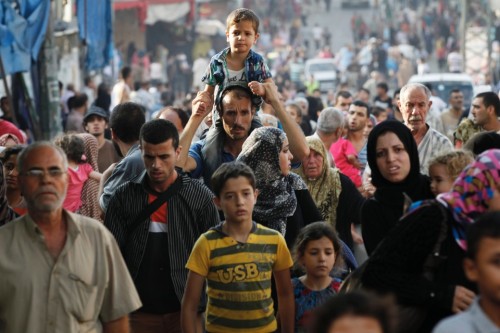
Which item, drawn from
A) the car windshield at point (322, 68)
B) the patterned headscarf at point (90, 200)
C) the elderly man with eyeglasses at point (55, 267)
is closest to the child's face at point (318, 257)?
the elderly man with eyeglasses at point (55, 267)

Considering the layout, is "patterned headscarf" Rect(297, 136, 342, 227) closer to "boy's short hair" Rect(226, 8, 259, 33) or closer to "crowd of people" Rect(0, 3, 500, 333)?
"crowd of people" Rect(0, 3, 500, 333)

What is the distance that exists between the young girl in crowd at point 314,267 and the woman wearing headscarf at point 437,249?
1985mm

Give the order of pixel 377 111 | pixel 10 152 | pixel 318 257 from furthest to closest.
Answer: pixel 377 111, pixel 10 152, pixel 318 257

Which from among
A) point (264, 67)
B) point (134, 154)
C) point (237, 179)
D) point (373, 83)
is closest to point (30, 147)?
point (237, 179)

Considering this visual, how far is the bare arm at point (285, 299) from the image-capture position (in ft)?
22.3

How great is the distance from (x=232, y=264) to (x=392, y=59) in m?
43.0

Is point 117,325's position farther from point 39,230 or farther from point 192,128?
point 192,128

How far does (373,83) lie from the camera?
33.7m

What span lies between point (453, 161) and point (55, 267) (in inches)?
84.8

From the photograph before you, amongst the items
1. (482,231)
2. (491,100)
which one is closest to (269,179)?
(482,231)

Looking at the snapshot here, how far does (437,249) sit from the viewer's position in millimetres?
5230

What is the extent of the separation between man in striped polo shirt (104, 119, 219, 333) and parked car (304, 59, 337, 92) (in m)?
38.4

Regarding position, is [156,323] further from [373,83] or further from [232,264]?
[373,83]

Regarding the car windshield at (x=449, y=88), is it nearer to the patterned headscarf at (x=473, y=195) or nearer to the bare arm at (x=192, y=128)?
the bare arm at (x=192, y=128)
